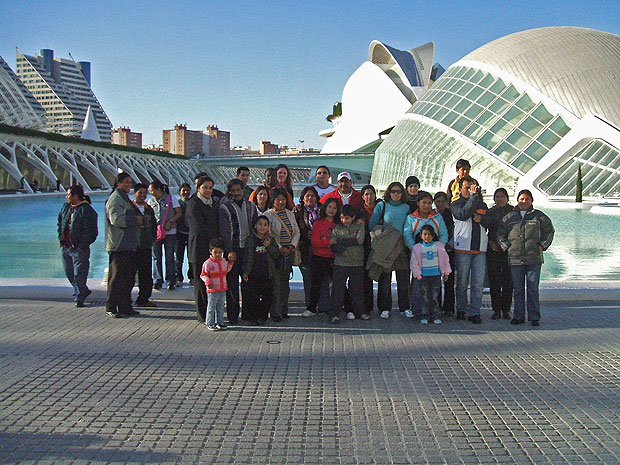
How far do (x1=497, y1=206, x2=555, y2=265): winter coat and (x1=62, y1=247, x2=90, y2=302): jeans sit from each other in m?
4.78

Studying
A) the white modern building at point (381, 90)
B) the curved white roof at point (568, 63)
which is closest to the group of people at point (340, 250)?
the curved white roof at point (568, 63)

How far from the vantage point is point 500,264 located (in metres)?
6.49

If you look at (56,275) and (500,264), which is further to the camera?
(56,275)

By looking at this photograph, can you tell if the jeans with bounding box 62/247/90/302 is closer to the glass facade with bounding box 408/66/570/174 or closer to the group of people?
the group of people

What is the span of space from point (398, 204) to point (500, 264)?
1.34 m

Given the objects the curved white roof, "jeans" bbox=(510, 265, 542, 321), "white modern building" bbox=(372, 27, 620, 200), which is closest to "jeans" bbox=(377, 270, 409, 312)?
"jeans" bbox=(510, 265, 542, 321)

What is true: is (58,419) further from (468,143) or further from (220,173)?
(220,173)

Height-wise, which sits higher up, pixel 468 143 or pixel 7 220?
pixel 468 143

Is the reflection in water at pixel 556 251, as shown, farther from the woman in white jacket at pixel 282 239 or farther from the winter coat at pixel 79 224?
the woman in white jacket at pixel 282 239

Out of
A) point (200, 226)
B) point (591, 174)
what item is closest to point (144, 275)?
point (200, 226)

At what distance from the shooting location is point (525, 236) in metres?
6.09

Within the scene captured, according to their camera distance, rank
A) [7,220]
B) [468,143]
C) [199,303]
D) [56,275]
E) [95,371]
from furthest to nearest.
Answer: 1. [468,143]
2. [7,220]
3. [56,275]
4. [199,303]
5. [95,371]

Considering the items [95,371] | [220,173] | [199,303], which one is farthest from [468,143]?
[220,173]

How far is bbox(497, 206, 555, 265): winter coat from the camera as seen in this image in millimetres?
6059
